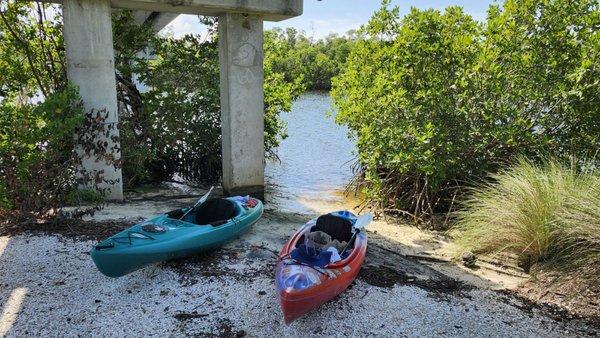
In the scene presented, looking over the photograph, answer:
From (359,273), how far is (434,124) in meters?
3.74

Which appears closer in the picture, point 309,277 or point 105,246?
point 309,277

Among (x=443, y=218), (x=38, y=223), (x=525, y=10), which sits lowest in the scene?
(x=443, y=218)

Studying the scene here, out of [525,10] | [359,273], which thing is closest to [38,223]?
[359,273]

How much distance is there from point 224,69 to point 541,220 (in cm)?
519

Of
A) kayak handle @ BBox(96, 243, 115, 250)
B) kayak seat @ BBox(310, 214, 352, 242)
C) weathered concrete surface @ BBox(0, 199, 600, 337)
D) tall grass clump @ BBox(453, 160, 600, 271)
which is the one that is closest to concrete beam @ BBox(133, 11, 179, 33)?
weathered concrete surface @ BBox(0, 199, 600, 337)

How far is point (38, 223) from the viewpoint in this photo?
229 inches

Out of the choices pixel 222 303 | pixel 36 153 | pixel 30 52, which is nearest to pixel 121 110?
pixel 30 52

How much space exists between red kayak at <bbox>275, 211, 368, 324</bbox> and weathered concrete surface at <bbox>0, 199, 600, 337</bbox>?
19 cm

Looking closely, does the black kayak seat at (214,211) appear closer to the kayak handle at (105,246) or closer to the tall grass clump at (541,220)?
the kayak handle at (105,246)

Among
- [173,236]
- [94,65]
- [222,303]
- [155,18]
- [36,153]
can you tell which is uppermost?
[155,18]

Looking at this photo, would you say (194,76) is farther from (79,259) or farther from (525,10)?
(525,10)

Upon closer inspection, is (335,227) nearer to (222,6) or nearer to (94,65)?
(222,6)

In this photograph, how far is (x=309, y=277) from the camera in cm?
399

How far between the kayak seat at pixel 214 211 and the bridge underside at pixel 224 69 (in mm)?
1890
